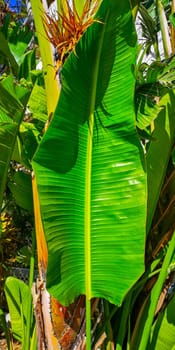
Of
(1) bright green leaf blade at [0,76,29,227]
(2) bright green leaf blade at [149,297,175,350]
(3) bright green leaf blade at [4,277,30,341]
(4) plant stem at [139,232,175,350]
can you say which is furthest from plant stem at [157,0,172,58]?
(3) bright green leaf blade at [4,277,30,341]

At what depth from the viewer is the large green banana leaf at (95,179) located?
60.9 inches

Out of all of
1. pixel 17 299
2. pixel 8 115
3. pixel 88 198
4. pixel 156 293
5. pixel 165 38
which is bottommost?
pixel 17 299

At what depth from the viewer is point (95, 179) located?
164 centimetres

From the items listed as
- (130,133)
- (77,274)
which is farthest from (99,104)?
(77,274)

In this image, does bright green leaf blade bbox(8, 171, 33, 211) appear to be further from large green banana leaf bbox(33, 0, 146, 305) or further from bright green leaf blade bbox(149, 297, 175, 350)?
bright green leaf blade bbox(149, 297, 175, 350)

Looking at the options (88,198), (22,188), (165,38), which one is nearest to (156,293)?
(88,198)

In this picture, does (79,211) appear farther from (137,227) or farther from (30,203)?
(30,203)

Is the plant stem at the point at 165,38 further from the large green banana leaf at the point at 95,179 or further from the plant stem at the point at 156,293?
the plant stem at the point at 156,293

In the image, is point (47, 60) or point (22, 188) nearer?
point (47, 60)

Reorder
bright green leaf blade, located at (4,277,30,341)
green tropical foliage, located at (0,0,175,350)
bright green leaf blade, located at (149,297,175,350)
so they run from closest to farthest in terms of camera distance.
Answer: green tropical foliage, located at (0,0,175,350), bright green leaf blade, located at (149,297,175,350), bright green leaf blade, located at (4,277,30,341)

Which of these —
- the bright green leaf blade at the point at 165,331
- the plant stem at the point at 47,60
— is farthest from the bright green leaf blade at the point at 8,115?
the bright green leaf blade at the point at 165,331

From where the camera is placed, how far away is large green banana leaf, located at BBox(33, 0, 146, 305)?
1548mm

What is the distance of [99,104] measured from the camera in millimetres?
1597

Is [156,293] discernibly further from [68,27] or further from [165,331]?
[68,27]
